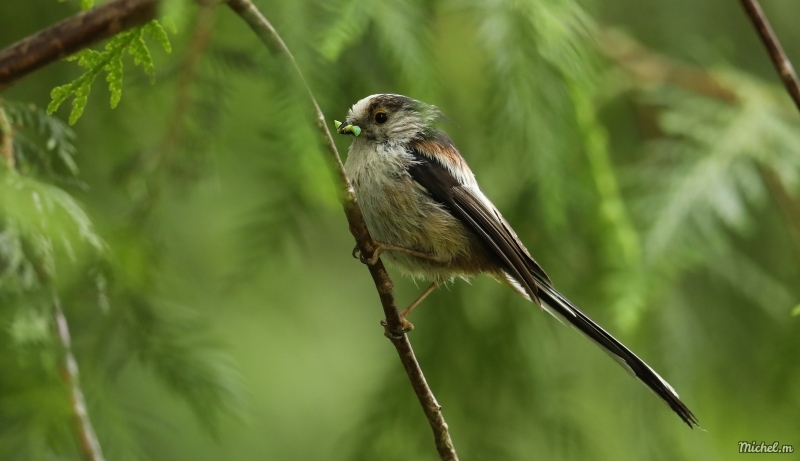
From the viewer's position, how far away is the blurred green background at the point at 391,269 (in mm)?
2062

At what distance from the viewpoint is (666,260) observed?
11.5ft

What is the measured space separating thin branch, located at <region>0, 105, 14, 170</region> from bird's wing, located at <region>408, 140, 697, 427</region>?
1.31 meters

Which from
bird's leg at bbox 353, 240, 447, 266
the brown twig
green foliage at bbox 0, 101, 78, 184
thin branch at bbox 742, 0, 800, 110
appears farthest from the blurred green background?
thin branch at bbox 742, 0, 800, 110

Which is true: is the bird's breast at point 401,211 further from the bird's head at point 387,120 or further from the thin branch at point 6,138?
the thin branch at point 6,138

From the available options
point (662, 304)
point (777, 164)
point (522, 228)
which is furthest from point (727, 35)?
point (522, 228)

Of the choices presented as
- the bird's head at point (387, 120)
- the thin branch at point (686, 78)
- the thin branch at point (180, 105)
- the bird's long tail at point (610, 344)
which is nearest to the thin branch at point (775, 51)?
the bird's long tail at point (610, 344)

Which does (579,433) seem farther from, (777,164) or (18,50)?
(18,50)

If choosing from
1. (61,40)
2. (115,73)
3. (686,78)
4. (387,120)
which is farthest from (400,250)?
(686,78)

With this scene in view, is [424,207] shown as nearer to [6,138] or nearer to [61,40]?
[6,138]

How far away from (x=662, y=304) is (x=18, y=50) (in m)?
3.55

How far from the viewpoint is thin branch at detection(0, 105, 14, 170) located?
1962 millimetres

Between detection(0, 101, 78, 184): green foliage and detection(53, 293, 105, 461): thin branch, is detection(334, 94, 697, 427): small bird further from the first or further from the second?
detection(53, 293, 105, 461): thin branch

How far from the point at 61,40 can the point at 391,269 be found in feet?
6.80

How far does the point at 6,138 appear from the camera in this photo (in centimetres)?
201
